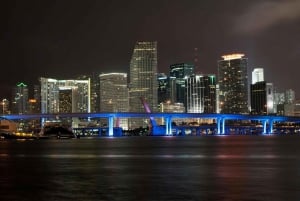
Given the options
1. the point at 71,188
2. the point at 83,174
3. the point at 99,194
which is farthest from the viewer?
the point at 83,174

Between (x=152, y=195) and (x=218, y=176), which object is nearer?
(x=152, y=195)

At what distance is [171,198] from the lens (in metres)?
30.5

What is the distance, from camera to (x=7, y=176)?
148 ft

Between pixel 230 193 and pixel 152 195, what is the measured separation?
442 centimetres

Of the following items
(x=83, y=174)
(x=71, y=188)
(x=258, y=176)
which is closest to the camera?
(x=71, y=188)

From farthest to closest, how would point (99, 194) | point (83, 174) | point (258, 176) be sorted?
1. point (83, 174)
2. point (258, 176)
3. point (99, 194)

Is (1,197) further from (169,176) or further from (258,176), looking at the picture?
(258,176)

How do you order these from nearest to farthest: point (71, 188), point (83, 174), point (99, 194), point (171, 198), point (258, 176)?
point (171, 198) < point (99, 194) < point (71, 188) < point (258, 176) < point (83, 174)

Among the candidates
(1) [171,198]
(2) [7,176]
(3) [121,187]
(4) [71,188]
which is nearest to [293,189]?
(1) [171,198]

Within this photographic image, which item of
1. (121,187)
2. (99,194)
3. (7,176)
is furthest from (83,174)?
(99,194)

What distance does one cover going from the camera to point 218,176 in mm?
43094

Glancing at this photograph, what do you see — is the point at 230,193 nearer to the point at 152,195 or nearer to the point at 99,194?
the point at 152,195

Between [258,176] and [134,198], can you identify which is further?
[258,176]

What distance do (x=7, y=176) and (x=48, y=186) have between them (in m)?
8.97
